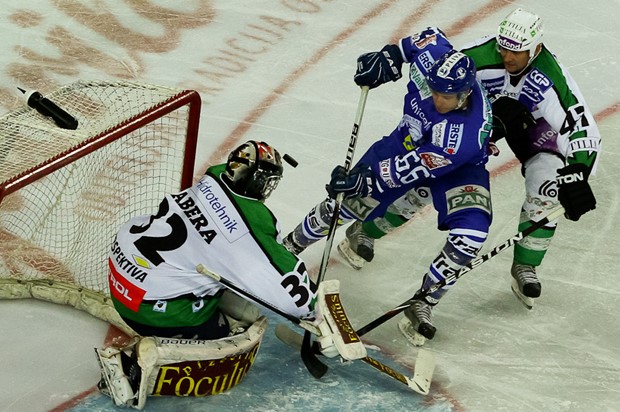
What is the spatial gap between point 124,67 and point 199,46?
484mm

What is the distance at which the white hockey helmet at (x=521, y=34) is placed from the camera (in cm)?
470

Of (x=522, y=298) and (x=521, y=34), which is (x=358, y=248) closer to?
(x=522, y=298)

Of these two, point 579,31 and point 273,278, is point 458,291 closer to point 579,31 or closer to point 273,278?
point 273,278

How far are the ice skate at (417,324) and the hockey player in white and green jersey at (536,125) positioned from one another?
0.50 meters

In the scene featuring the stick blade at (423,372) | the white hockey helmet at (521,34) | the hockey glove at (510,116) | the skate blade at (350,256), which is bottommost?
the skate blade at (350,256)

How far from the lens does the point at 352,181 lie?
458cm

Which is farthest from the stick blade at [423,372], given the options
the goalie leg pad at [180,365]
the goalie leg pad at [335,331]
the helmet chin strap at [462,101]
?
the helmet chin strap at [462,101]

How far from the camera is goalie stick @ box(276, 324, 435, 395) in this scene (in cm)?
445

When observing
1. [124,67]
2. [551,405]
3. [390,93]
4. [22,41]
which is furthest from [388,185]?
[22,41]

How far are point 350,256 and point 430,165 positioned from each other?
0.82 metres

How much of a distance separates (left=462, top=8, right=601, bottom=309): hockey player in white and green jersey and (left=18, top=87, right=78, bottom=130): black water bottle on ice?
5.23 feet

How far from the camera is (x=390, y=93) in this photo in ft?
21.7

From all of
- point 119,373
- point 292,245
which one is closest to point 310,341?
point 292,245

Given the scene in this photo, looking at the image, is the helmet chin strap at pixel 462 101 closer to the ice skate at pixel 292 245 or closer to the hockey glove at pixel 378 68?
the hockey glove at pixel 378 68
